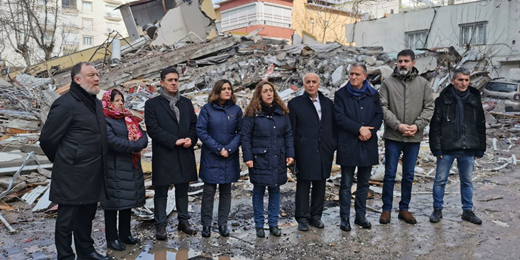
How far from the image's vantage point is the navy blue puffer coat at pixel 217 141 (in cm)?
450

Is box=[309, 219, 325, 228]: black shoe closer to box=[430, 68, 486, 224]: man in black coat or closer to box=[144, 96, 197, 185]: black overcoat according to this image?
box=[430, 68, 486, 224]: man in black coat

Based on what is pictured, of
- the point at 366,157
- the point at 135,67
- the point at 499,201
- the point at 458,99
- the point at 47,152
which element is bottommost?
the point at 499,201

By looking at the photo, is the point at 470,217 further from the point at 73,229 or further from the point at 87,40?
the point at 87,40

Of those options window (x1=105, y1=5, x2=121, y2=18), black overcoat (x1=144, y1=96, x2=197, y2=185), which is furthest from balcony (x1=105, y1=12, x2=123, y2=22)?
black overcoat (x1=144, y1=96, x2=197, y2=185)

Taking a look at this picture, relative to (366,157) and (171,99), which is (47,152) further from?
(366,157)

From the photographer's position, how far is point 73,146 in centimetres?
353

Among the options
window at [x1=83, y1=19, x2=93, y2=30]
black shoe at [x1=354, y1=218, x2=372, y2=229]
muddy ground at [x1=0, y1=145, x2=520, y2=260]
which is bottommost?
muddy ground at [x1=0, y1=145, x2=520, y2=260]

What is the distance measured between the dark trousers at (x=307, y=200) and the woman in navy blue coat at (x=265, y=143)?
0.37 m

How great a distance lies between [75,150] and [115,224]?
111 cm

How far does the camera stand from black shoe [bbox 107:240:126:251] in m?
4.21

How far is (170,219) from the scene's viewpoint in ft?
17.5

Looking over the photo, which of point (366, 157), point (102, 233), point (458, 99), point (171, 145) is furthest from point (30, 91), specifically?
point (458, 99)

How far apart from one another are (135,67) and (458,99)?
13.7m

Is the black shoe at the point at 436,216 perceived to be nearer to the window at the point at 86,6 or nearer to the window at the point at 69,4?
the window at the point at 69,4
